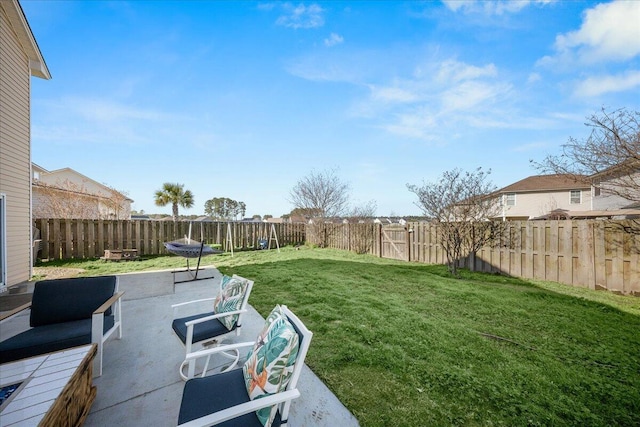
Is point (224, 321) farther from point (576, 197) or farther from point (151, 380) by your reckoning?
point (576, 197)

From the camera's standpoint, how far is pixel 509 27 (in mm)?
6625

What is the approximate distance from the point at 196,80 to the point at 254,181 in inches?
491

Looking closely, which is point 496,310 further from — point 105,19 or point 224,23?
point 105,19

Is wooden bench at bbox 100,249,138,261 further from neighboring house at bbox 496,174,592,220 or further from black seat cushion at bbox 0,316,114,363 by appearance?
neighboring house at bbox 496,174,592,220

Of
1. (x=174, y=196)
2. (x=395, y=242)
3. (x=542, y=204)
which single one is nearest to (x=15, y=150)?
(x=395, y=242)

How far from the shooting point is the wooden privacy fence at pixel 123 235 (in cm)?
825

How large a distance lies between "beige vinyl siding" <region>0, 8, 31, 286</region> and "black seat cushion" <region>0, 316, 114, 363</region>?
4.59 m

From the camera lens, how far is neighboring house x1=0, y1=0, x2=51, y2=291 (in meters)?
5.26

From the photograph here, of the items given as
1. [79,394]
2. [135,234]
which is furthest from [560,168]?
[135,234]

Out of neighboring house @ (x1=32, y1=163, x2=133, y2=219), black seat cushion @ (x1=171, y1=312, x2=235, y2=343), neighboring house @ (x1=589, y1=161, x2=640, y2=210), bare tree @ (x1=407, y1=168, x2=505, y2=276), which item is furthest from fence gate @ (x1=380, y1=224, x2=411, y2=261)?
neighboring house @ (x1=32, y1=163, x2=133, y2=219)

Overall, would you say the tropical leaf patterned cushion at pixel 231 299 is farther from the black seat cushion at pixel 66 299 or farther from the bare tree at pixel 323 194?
the bare tree at pixel 323 194

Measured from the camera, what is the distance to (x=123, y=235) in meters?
9.59

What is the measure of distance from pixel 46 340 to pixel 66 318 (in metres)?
0.60

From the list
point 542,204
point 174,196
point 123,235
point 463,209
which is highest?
point 174,196
